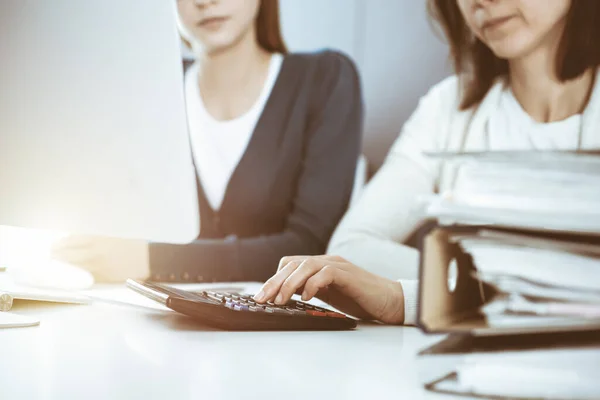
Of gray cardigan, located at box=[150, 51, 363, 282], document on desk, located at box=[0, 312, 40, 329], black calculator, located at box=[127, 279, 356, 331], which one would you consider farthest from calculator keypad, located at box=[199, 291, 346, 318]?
gray cardigan, located at box=[150, 51, 363, 282]

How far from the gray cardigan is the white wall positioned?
89 millimetres

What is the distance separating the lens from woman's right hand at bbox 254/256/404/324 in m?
0.66

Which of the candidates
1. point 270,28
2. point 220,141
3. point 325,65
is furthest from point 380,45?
point 220,141

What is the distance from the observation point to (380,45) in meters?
1.86

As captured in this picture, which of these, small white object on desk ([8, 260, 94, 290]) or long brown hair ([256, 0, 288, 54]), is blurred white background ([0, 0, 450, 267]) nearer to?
long brown hair ([256, 0, 288, 54])

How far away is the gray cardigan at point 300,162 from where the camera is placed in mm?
1614

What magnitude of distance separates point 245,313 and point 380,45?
4.70 feet

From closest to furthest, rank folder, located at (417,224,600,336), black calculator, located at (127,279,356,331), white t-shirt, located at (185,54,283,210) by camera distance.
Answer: folder, located at (417,224,600,336) → black calculator, located at (127,279,356,331) → white t-shirt, located at (185,54,283,210)

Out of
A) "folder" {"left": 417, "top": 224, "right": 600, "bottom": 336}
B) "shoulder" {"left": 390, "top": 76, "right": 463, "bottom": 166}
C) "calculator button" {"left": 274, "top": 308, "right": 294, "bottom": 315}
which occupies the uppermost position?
"shoulder" {"left": 390, "top": 76, "right": 463, "bottom": 166}

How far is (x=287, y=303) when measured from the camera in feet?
2.21

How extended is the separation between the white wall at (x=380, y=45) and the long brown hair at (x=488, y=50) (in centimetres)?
22

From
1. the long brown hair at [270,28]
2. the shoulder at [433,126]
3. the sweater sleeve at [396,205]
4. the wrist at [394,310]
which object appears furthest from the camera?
the long brown hair at [270,28]

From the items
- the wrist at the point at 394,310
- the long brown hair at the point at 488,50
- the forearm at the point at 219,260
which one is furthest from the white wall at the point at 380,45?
the wrist at the point at 394,310

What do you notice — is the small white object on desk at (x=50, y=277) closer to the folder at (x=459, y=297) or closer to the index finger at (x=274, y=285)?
the index finger at (x=274, y=285)
